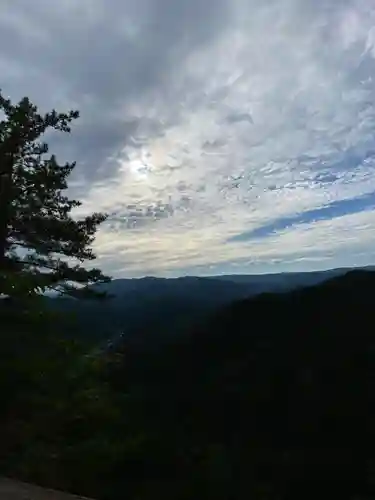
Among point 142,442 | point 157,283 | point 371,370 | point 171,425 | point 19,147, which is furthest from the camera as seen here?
point 157,283

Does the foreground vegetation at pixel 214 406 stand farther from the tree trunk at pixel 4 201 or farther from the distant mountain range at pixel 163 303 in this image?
the tree trunk at pixel 4 201

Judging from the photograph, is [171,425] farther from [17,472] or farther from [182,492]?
[17,472]

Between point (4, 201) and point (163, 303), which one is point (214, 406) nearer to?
point (163, 303)

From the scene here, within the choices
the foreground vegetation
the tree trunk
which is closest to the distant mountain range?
the foreground vegetation

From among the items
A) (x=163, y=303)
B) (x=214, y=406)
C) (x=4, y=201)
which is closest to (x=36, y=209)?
(x=4, y=201)

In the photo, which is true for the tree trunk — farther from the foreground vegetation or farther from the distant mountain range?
the foreground vegetation

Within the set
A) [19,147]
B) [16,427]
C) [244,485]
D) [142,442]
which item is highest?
[19,147]

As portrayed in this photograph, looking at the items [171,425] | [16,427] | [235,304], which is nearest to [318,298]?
[235,304]

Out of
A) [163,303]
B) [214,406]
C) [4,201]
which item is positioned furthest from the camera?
[163,303]
